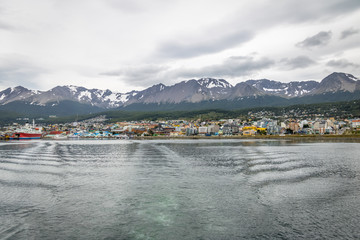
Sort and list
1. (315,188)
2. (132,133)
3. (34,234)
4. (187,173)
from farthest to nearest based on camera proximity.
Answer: (132,133)
(187,173)
(315,188)
(34,234)

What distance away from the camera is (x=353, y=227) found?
13.9 metres

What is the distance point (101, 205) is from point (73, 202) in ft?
7.46

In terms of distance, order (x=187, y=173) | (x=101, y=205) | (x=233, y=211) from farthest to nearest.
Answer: (x=187, y=173)
(x=101, y=205)
(x=233, y=211)

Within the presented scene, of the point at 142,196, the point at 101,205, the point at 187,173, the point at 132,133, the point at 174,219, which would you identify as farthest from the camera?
the point at 132,133

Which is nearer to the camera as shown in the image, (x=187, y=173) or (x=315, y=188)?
(x=315, y=188)

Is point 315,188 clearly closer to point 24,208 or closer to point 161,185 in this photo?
point 161,185

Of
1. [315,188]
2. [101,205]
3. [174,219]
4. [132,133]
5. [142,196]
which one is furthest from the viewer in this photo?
[132,133]

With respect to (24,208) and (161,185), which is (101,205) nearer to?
(24,208)

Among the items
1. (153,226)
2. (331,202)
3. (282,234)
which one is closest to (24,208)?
(153,226)

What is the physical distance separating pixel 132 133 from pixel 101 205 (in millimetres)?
171774

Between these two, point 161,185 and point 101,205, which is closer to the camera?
point 101,205

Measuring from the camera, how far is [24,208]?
17.0 meters

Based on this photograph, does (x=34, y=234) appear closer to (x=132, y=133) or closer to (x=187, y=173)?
(x=187, y=173)

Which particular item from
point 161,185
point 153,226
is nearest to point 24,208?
point 153,226
